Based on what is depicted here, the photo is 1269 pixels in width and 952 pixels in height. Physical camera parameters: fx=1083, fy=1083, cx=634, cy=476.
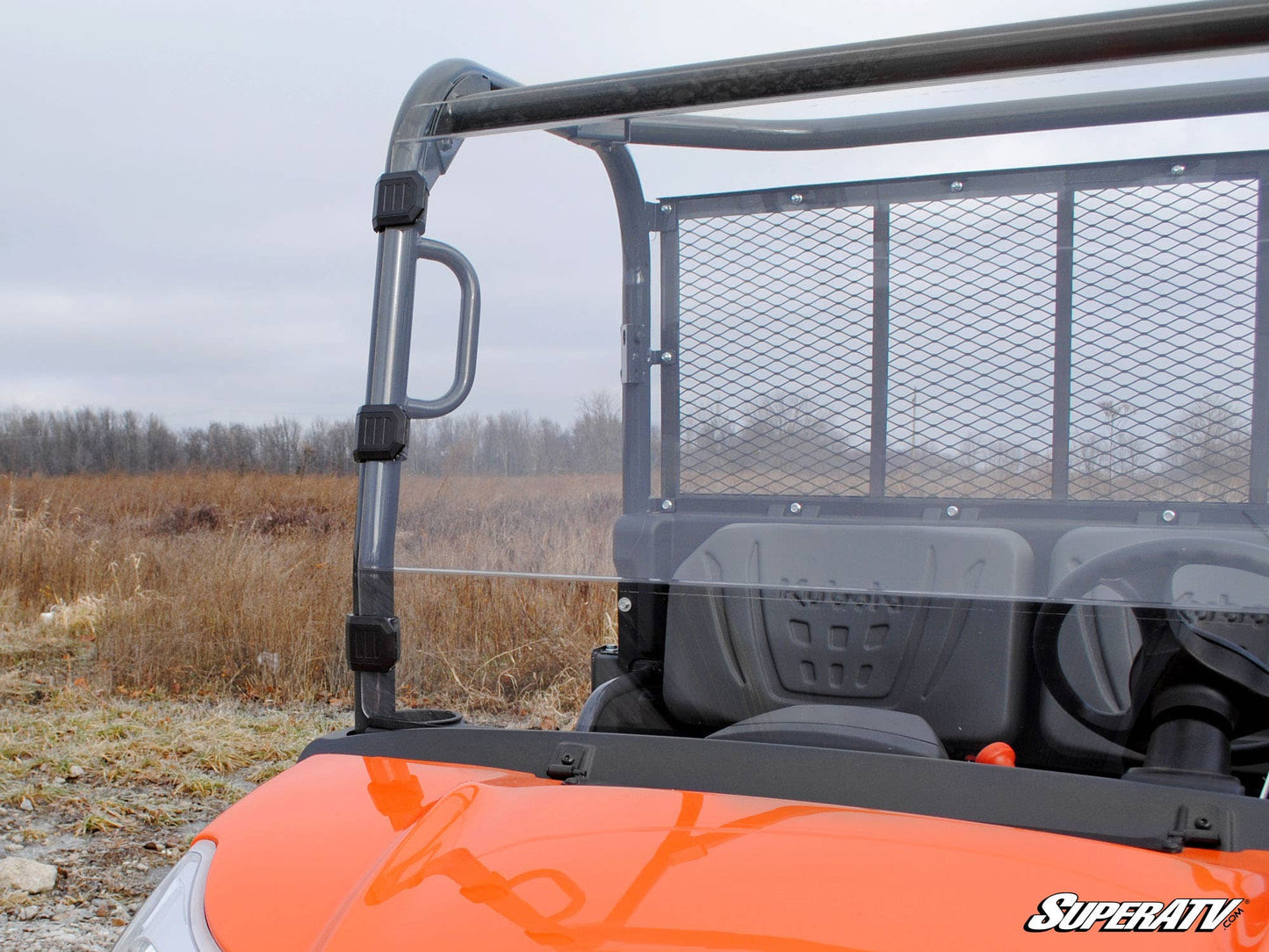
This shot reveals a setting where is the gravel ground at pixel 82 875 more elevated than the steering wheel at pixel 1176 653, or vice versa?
the steering wheel at pixel 1176 653

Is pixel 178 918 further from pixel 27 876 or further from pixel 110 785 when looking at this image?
pixel 110 785

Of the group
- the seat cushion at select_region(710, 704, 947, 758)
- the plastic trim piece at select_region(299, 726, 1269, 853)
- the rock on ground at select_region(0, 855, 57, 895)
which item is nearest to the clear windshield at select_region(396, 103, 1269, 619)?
the seat cushion at select_region(710, 704, 947, 758)

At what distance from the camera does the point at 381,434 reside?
1.47 m

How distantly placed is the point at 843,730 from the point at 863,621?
19 centimetres

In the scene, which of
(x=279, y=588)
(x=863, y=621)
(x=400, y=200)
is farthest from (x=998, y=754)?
(x=279, y=588)

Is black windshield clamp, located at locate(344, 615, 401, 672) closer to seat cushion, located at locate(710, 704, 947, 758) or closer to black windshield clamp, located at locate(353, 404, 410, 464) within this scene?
black windshield clamp, located at locate(353, 404, 410, 464)

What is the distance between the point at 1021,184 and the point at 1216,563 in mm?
489

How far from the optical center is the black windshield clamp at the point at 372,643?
1.44m

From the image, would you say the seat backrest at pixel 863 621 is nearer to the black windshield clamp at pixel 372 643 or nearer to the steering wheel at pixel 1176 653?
the steering wheel at pixel 1176 653

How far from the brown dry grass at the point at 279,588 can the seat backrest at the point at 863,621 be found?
0.19 meters

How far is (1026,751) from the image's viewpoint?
1.32 metres

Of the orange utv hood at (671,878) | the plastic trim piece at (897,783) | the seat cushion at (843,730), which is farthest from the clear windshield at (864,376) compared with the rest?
the orange utv hood at (671,878)

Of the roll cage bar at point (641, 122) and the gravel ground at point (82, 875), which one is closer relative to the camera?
the roll cage bar at point (641, 122)

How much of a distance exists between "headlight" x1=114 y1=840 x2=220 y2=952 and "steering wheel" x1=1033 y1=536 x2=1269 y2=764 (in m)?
0.92
